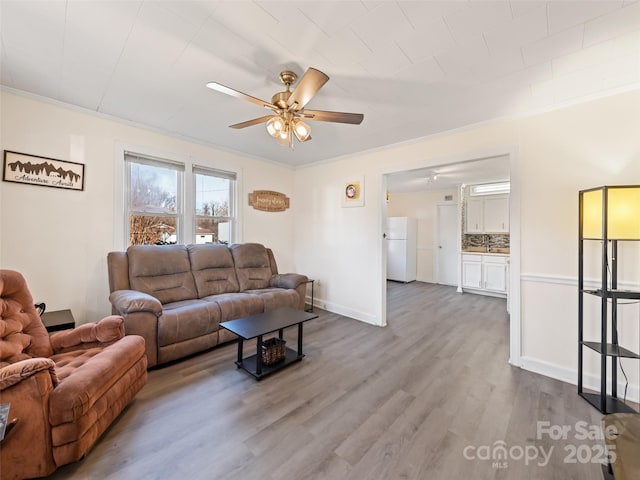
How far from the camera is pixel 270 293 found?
347 cm

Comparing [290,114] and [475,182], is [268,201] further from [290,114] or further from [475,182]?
[475,182]

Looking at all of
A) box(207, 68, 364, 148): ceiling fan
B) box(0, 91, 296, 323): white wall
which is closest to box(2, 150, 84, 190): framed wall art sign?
box(0, 91, 296, 323): white wall

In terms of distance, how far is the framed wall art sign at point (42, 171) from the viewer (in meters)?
2.40

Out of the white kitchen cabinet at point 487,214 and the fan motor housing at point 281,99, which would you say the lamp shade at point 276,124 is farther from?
the white kitchen cabinet at point 487,214

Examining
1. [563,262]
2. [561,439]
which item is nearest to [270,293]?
[561,439]

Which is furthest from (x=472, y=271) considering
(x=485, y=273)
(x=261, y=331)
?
(x=261, y=331)

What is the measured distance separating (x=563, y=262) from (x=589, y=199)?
64 cm

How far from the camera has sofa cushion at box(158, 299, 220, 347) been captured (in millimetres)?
2490

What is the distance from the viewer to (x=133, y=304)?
7.74 ft

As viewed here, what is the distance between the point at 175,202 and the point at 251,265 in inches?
53.4

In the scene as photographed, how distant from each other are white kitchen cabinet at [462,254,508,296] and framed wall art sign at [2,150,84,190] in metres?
6.67

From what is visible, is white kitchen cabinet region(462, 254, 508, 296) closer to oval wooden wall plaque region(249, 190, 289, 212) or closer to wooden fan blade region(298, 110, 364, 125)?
oval wooden wall plaque region(249, 190, 289, 212)

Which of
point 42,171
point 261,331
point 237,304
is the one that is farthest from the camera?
point 237,304

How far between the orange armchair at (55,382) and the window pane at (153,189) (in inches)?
63.4
